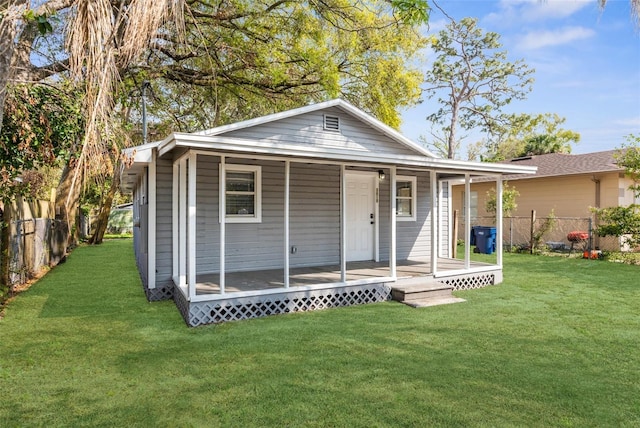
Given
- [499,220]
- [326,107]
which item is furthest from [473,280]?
[326,107]

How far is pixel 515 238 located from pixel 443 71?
538 inches

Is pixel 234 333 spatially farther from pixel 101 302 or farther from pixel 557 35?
pixel 557 35

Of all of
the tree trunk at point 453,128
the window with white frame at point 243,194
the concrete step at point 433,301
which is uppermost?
the tree trunk at point 453,128

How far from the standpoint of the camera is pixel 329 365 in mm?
3965

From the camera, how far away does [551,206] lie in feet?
50.8

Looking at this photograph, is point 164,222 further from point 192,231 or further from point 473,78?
point 473,78

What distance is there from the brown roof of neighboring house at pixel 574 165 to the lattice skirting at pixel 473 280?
8198mm

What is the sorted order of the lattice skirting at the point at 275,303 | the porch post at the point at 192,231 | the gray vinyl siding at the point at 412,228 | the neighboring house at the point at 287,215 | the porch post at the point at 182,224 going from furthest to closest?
the gray vinyl siding at the point at 412,228 → the porch post at the point at 182,224 → the neighboring house at the point at 287,215 → the lattice skirting at the point at 275,303 → the porch post at the point at 192,231

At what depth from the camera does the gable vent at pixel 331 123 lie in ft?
27.1

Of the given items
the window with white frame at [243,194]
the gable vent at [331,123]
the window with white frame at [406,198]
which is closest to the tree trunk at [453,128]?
the window with white frame at [406,198]

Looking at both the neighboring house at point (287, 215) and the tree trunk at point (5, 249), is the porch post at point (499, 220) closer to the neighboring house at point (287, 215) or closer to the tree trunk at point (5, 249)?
the neighboring house at point (287, 215)

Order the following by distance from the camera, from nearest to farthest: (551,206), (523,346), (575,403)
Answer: (575,403) < (523,346) < (551,206)

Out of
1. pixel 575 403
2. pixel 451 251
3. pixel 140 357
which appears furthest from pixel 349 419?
pixel 451 251

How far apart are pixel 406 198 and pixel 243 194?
4350 millimetres
